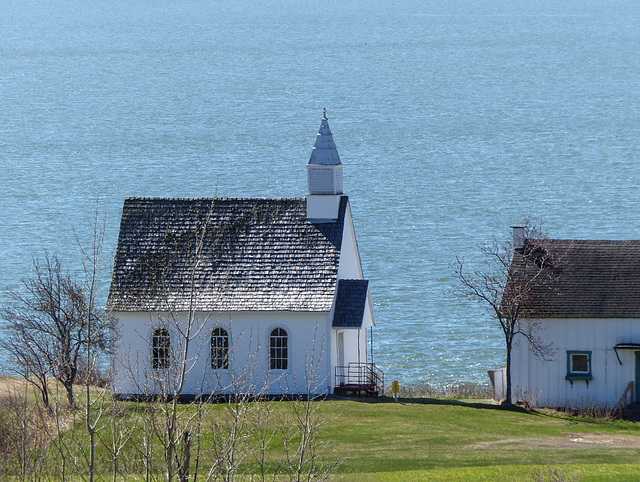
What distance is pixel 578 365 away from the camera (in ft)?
133

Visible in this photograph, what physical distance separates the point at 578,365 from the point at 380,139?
78.6 m

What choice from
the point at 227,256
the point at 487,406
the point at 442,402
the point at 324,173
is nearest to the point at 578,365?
the point at 487,406

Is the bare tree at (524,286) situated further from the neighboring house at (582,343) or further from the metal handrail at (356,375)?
the metal handrail at (356,375)

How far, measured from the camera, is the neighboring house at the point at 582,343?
131ft

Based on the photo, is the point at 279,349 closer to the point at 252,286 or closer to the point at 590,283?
the point at 252,286

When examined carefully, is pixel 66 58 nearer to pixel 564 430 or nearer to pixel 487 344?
pixel 487 344

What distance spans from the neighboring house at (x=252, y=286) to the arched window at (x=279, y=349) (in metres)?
0.03

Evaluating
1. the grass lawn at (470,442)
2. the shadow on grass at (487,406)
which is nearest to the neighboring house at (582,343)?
the shadow on grass at (487,406)

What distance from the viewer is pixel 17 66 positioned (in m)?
173

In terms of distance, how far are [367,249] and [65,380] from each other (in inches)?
1596

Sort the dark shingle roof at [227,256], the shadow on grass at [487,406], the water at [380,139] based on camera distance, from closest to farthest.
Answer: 1. the shadow on grass at [487,406]
2. the dark shingle roof at [227,256]
3. the water at [380,139]

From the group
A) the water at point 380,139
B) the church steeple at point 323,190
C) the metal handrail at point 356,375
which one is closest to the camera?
the metal handrail at point 356,375

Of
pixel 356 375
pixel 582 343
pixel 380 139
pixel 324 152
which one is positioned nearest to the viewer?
pixel 582 343

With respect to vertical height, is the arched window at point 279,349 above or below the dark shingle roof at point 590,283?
below
